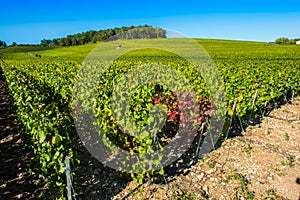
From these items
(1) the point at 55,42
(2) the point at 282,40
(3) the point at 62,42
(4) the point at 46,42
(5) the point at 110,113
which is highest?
(4) the point at 46,42

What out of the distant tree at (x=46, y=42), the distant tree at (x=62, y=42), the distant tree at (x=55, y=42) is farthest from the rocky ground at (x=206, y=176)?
the distant tree at (x=46, y=42)

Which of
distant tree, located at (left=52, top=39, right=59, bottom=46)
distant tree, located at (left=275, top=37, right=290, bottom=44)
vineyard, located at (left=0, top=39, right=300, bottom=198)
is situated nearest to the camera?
vineyard, located at (left=0, top=39, right=300, bottom=198)

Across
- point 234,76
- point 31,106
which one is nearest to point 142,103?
point 31,106

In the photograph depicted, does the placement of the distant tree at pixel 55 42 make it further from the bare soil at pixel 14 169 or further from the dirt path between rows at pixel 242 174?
the dirt path between rows at pixel 242 174

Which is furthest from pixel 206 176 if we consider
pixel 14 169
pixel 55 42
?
pixel 55 42

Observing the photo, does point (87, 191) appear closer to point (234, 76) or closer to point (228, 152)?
point (228, 152)

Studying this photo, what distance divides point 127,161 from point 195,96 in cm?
288

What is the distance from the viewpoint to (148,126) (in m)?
4.76

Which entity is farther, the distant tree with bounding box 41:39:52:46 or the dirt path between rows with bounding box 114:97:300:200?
the distant tree with bounding box 41:39:52:46

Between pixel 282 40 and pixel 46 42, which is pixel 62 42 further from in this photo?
pixel 282 40

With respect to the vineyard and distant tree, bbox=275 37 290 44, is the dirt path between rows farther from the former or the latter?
distant tree, bbox=275 37 290 44

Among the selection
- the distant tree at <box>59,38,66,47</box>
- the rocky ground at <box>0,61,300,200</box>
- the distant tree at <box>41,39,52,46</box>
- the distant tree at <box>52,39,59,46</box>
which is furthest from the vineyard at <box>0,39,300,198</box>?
the distant tree at <box>41,39,52,46</box>

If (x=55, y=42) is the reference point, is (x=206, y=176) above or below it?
below

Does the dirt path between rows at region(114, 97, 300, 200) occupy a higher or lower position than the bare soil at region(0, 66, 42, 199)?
lower
